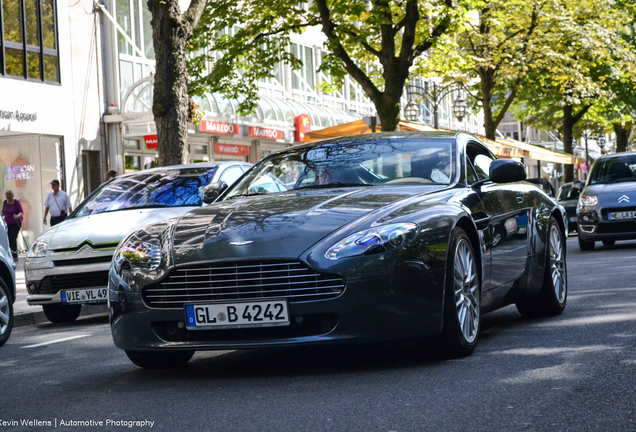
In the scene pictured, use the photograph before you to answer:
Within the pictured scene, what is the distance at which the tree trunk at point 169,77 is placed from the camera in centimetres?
1529

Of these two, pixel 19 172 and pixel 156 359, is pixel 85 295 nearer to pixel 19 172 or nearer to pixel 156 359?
pixel 156 359

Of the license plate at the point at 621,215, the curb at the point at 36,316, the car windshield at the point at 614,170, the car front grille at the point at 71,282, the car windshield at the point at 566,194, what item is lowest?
the curb at the point at 36,316

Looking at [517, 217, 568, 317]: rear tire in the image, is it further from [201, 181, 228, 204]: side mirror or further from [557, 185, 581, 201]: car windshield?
[557, 185, 581, 201]: car windshield

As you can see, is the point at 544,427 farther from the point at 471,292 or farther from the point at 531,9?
the point at 531,9

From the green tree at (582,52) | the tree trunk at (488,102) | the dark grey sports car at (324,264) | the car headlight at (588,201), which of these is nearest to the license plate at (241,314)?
the dark grey sports car at (324,264)

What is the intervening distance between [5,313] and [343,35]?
49.0 ft

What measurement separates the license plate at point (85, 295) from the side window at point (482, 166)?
4261mm

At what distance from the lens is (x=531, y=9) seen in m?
→ 30.5

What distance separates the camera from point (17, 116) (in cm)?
2380

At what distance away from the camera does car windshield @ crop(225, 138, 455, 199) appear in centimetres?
651

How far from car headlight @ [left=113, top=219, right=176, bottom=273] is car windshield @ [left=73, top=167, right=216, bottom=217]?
16.0ft

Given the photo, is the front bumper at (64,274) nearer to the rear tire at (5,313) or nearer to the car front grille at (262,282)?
the rear tire at (5,313)

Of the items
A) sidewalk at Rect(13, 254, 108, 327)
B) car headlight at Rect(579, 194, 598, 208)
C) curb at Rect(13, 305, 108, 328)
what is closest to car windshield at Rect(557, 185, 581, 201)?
car headlight at Rect(579, 194, 598, 208)

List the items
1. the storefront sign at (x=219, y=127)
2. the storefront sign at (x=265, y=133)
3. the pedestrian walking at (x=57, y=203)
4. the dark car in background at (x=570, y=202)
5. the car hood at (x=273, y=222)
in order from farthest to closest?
the storefront sign at (x=265, y=133), the storefront sign at (x=219, y=127), the dark car in background at (x=570, y=202), the pedestrian walking at (x=57, y=203), the car hood at (x=273, y=222)
